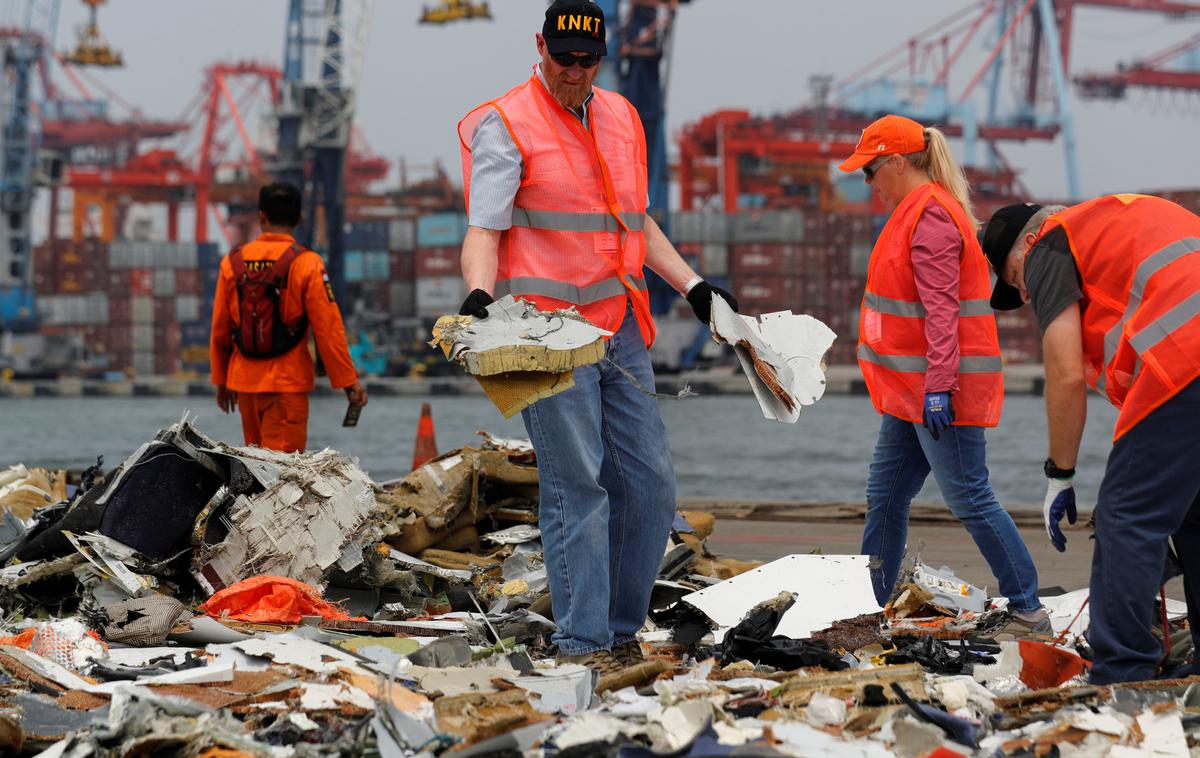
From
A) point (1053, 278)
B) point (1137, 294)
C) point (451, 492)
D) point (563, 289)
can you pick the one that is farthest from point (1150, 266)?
point (451, 492)

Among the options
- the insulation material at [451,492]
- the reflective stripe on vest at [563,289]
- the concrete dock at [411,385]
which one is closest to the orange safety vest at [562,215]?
the reflective stripe on vest at [563,289]

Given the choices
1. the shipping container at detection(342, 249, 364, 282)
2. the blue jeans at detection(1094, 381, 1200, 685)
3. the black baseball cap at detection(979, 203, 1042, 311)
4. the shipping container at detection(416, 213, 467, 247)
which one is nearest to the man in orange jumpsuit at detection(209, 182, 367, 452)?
the black baseball cap at detection(979, 203, 1042, 311)

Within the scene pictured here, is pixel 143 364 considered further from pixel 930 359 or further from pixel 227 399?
pixel 930 359

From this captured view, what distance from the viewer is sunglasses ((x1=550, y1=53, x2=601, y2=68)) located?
337cm

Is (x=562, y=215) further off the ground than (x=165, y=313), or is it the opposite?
(x=562, y=215)

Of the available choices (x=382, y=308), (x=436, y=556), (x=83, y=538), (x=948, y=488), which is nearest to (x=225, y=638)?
(x=83, y=538)

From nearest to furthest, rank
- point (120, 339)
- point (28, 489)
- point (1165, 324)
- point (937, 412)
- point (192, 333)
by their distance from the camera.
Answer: point (1165, 324), point (937, 412), point (28, 489), point (192, 333), point (120, 339)

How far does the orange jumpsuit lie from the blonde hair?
2483 millimetres

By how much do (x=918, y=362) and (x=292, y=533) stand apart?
2.08 metres

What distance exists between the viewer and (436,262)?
69375 millimetres

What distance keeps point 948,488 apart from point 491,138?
5.89 feet

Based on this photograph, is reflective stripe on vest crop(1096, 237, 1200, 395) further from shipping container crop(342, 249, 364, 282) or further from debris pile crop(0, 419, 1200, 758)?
shipping container crop(342, 249, 364, 282)

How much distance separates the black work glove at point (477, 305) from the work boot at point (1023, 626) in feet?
6.19

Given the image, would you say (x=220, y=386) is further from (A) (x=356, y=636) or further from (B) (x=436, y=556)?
(A) (x=356, y=636)
